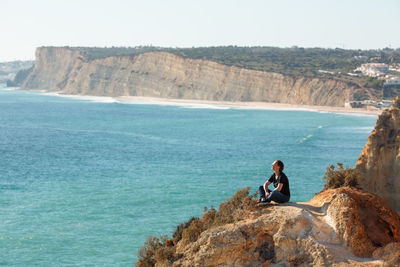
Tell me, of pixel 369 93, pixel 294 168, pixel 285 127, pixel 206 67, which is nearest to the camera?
pixel 294 168

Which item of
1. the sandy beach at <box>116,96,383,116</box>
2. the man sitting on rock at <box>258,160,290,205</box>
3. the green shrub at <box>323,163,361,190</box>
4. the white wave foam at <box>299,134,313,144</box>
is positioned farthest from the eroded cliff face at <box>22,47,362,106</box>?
the man sitting on rock at <box>258,160,290,205</box>

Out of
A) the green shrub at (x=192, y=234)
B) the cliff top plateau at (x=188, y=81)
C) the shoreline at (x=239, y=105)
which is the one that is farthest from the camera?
the cliff top plateau at (x=188, y=81)

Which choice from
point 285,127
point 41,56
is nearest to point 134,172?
point 285,127

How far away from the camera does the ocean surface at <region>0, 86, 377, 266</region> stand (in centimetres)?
2025

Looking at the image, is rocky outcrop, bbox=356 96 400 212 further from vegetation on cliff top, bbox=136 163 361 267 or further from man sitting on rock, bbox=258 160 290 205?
man sitting on rock, bbox=258 160 290 205

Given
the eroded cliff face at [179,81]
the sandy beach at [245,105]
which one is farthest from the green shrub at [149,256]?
the eroded cliff face at [179,81]

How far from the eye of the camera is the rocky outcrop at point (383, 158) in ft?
42.9

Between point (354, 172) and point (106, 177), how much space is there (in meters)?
23.2

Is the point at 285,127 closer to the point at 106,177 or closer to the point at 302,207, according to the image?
the point at 106,177

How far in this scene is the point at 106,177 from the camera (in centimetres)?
3353

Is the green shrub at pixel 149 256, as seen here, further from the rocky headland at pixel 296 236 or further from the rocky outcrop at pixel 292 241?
the rocky outcrop at pixel 292 241

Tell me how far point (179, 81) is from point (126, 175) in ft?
328

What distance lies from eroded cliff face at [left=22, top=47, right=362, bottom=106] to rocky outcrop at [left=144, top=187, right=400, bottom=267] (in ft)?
314

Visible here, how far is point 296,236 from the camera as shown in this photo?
375 inches
